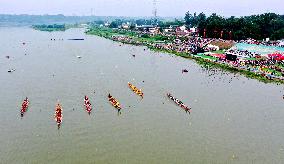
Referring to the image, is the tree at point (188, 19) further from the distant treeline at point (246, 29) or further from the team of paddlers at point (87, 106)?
the team of paddlers at point (87, 106)

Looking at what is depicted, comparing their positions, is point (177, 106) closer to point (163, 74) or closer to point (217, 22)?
point (163, 74)

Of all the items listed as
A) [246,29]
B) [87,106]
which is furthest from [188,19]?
[87,106]

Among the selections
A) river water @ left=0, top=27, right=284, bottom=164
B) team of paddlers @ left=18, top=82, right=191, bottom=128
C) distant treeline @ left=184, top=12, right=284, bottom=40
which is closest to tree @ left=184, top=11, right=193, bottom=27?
distant treeline @ left=184, top=12, right=284, bottom=40

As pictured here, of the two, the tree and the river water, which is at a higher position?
the tree

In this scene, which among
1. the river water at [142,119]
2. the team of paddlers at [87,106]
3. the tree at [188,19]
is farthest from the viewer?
the tree at [188,19]

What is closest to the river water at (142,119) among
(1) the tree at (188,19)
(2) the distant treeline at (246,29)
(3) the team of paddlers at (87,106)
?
(3) the team of paddlers at (87,106)

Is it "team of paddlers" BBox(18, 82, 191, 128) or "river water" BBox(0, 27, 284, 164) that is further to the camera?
"team of paddlers" BBox(18, 82, 191, 128)

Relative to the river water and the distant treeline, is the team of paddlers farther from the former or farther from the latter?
the distant treeline

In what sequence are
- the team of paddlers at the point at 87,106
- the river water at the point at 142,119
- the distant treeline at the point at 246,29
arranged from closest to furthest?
the river water at the point at 142,119
the team of paddlers at the point at 87,106
the distant treeline at the point at 246,29

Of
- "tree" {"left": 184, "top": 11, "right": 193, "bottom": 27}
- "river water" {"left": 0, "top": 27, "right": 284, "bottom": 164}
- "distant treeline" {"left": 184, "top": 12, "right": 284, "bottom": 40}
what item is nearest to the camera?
"river water" {"left": 0, "top": 27, "right": 284, "bottom": 164}
